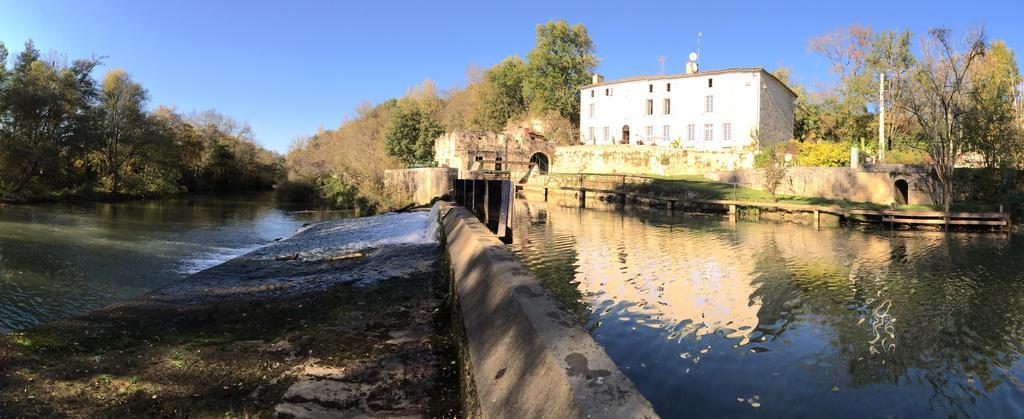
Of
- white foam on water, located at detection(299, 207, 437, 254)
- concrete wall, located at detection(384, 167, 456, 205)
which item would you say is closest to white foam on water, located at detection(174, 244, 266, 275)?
white foam on water, located at detection(299, 207, 437, 254)

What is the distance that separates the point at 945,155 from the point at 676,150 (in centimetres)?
2004

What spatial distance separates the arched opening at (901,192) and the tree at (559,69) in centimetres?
3443

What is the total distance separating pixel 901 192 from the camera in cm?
2644

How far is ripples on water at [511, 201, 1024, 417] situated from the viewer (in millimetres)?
5320

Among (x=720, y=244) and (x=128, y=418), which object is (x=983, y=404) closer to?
(x=128, y=418)

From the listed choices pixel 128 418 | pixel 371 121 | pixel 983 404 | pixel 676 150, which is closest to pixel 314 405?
pixel 128 418

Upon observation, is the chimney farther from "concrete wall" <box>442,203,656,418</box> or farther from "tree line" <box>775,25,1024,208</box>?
"concrete wall" <box>442,203,656,418</box>

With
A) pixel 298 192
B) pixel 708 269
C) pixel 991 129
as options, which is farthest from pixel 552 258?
pixel 298 192

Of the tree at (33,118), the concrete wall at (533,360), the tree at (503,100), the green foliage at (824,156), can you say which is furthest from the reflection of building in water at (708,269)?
the tree at (503,100)

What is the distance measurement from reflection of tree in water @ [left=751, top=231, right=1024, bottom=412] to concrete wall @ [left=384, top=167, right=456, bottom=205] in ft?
59.8

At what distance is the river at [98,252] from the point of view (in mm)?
8653

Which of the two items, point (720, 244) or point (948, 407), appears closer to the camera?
point (948, 407)

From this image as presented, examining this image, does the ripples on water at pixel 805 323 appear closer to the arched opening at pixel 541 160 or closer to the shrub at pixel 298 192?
the shrub at pixel 298 192

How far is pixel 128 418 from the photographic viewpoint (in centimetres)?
385
